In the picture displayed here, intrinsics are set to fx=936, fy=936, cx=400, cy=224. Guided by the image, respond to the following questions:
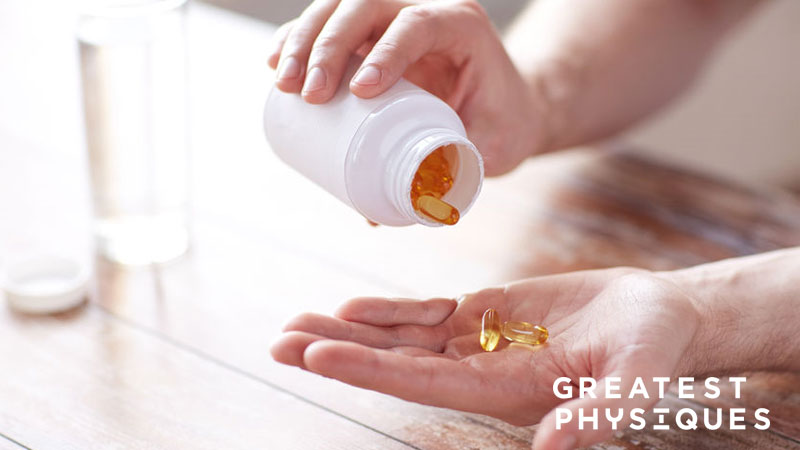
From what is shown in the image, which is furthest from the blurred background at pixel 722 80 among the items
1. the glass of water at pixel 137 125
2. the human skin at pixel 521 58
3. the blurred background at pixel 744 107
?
the glass of water at pixel 137 125

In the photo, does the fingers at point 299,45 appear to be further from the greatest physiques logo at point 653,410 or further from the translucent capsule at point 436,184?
the greatest physiques logo at point 653,410

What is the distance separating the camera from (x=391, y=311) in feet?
3.05

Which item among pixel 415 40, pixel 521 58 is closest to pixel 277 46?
pixel 415 40

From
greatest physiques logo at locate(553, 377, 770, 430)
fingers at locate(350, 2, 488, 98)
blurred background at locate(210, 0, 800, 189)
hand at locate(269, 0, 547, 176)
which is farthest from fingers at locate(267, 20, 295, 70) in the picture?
blurred background at locate(210, 0, 800, 189)

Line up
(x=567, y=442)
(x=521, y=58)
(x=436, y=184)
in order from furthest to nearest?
(x=521, y=58) < (x=436, y=184) < (x=567, y=442)

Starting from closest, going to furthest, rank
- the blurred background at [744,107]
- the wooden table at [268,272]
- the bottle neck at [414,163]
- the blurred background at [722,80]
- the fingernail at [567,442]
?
the fingernail at [567,442], the bottle neck at [414,163], the wooden table at [268,272], the blurred background at [722,80], the blurred background at [744,107]

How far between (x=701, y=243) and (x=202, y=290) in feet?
2.31

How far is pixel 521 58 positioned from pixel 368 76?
57 cm

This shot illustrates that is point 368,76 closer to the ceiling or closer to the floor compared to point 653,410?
closer to the ceiling

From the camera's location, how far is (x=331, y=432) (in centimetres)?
93

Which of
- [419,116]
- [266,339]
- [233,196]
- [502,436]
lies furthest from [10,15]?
[502,436]

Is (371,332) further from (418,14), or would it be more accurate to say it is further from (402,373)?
(418,14)

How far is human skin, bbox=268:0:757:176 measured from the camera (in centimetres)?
97

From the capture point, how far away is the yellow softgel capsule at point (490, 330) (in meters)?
0.92
